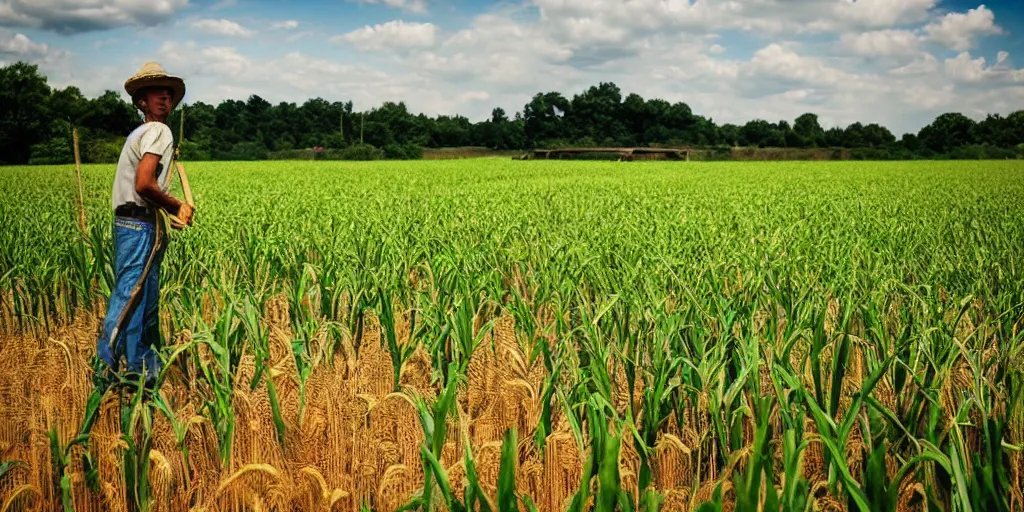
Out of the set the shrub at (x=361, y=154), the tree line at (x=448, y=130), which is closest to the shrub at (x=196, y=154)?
the tree line at (x=448, y=130)

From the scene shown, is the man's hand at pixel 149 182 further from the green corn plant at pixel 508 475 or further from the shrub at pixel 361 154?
the shrub at pixel 361 154

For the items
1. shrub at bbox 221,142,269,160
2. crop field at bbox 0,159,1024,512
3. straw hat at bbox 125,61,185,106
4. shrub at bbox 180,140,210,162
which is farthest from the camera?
shrub at bbox 221,142,269,160

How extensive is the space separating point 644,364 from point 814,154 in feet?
209

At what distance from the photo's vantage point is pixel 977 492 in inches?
84.4

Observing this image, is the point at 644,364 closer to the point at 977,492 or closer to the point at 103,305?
the point at 977,492

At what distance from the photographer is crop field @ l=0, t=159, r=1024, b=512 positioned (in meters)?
2.43

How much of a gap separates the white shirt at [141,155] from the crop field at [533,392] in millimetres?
706

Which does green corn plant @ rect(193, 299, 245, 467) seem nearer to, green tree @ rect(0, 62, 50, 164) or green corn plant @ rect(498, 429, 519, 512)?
green corn plant @ rect(498, 429, 519, 512)

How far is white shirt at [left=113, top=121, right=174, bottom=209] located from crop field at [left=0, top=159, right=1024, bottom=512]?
2.32ft

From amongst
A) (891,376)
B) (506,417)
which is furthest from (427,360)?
(891,376)

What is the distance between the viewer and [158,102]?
4.12 m

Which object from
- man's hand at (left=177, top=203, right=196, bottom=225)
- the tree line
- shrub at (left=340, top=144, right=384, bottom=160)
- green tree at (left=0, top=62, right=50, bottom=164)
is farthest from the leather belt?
green tree at (left=0, top=62, right=50, bottom=164)

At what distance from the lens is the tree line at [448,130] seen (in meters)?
53.7

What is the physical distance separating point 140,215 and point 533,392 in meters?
2.49
